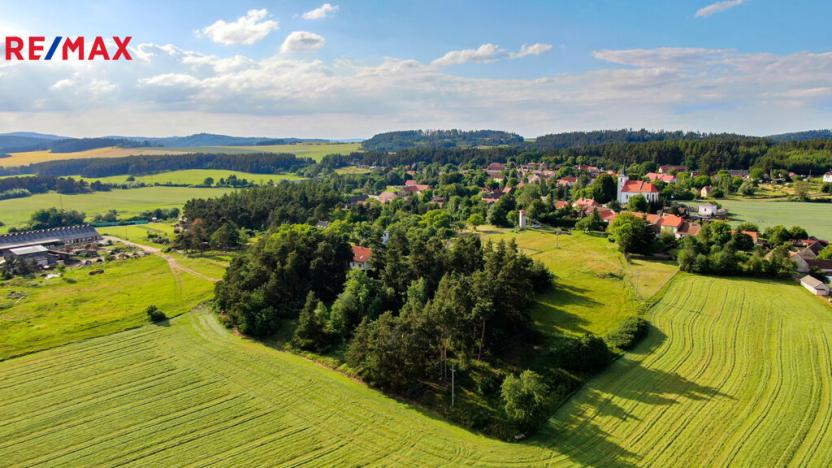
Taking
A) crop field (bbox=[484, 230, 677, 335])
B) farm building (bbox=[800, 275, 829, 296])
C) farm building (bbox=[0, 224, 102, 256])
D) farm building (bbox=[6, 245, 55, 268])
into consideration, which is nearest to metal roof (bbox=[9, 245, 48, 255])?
farm building (bbox=[6, 245, 55, 268])

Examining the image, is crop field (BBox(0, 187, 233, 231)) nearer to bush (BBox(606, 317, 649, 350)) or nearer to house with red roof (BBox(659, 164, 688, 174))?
bush (BBox(606, 317, 649, 350))

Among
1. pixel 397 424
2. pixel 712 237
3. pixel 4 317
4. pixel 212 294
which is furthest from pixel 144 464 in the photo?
pixel 712 237

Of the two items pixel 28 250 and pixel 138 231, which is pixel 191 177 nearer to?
pixel 138 231

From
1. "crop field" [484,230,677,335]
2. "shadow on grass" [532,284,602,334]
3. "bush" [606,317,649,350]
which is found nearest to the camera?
"bush" [606,317,649,350]

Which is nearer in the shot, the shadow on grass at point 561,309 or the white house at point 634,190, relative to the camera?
the shadow on grass at point 561,309

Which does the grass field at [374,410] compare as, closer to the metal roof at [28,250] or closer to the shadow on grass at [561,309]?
the shadow on grass at [561,309]

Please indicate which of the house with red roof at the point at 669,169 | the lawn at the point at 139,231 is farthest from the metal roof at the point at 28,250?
the house with red roof at the point at 669,169

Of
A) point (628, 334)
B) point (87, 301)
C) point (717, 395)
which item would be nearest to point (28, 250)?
point (87, 301)

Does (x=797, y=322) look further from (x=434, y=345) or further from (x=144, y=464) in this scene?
(x=144, y=464)
